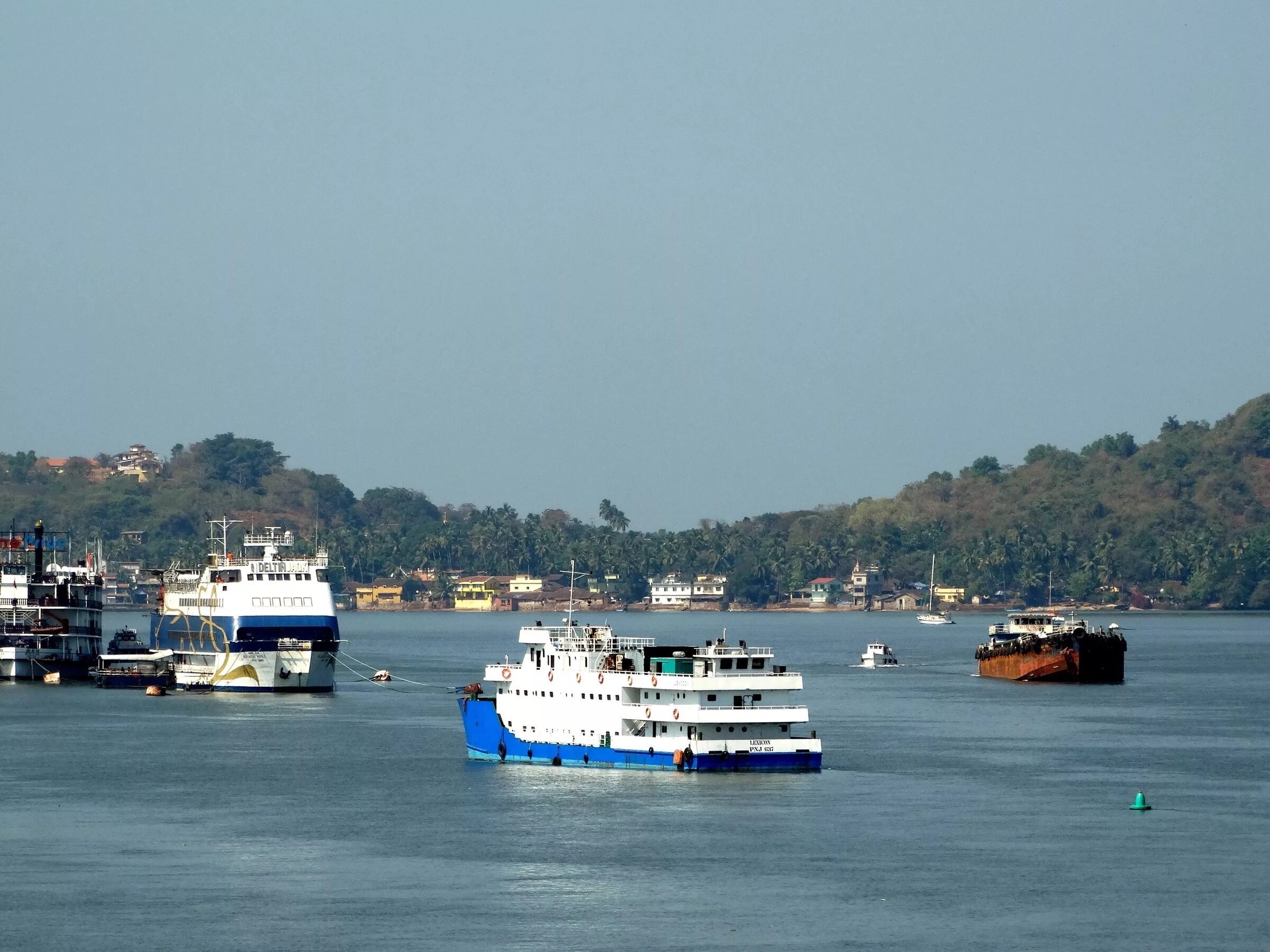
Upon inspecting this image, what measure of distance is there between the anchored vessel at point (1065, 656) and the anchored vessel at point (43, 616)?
74.9 metres

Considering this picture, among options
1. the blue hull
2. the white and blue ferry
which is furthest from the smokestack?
the white and blue ferry

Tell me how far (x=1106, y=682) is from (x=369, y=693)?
194 feet

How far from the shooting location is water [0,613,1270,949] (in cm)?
6106

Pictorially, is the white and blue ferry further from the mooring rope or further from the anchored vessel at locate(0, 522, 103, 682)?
the anchored vessel at locate(0, 522, 103, 682)

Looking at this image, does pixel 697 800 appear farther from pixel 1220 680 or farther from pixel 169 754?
pixel 1220 680

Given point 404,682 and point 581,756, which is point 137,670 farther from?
point 581,756

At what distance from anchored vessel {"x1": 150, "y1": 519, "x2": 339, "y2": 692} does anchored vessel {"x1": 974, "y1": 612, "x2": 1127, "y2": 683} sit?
192ft

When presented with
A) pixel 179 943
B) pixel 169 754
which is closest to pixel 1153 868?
pixel 179 943

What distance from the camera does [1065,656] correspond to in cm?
16925

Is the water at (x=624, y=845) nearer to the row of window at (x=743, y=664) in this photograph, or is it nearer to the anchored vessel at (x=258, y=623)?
the row of window at (x=743, y=664)

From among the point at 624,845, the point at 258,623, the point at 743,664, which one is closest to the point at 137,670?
the point at 258,623

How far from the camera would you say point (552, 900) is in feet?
213

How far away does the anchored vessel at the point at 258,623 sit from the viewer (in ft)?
466

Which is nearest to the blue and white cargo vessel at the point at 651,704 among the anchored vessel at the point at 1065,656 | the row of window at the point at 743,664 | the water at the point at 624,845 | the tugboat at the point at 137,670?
the row of window at the point at 743,664
